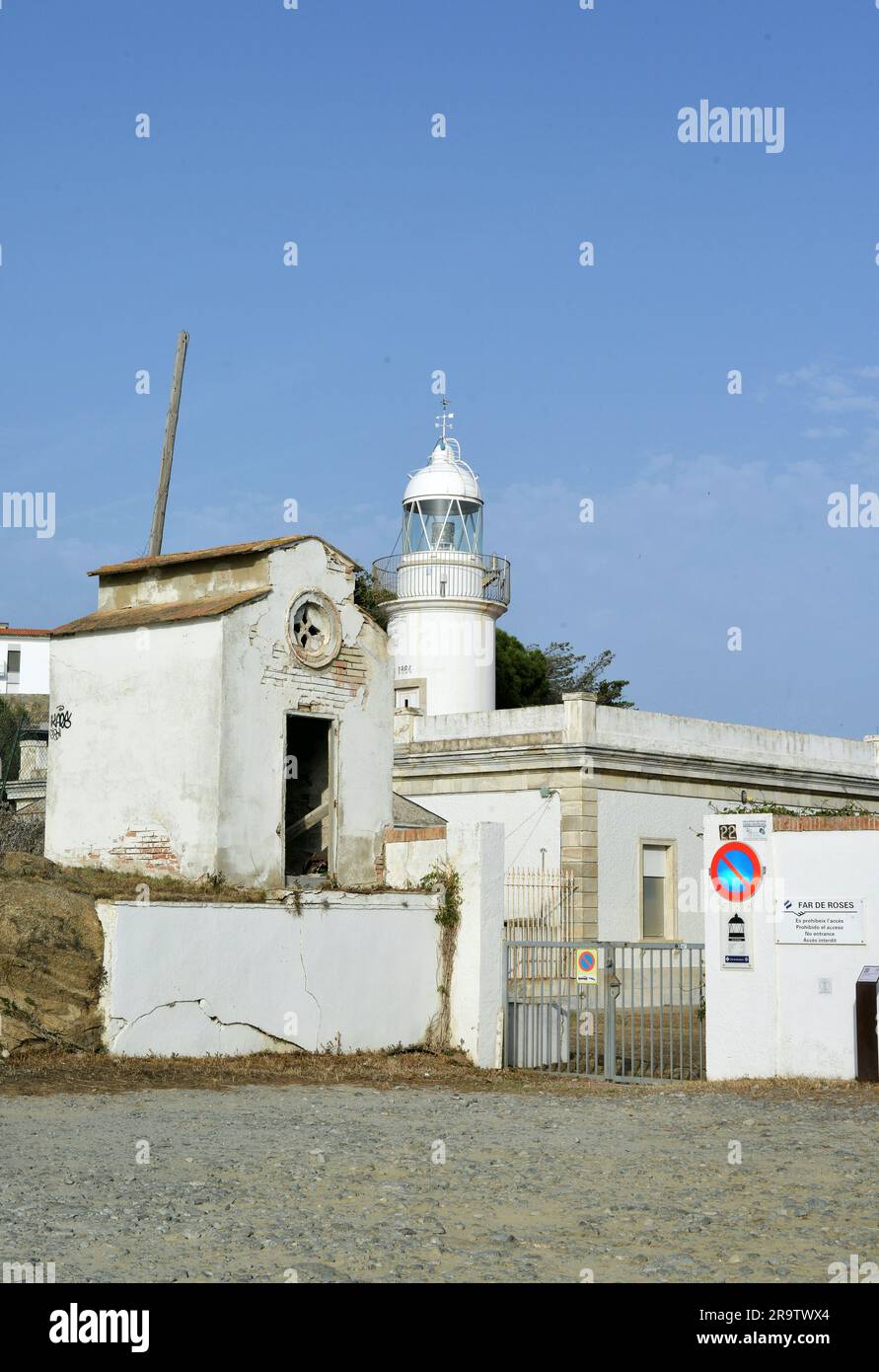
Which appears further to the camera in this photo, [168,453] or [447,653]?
→ [447,653]

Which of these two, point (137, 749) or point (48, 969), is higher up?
point (137, 749)

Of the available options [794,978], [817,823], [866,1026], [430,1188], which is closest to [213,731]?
[817,823]

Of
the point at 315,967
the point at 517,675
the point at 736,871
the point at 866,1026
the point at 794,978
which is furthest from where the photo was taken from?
the point at 517,675

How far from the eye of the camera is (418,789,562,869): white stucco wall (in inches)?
990

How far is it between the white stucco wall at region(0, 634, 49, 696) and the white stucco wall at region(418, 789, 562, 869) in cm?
4439

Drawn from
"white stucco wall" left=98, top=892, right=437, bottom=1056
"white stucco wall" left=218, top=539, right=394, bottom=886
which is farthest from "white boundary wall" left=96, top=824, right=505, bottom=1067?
"white stucco wall" left=218, top=539, right=394, bottom=886

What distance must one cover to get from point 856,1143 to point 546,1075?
5.92 meters

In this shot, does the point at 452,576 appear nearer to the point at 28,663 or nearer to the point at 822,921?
the point at 822,921

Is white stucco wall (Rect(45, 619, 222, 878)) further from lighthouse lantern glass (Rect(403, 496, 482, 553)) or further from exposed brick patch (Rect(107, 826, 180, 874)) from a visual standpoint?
lighthouse lantern glass (Rect(403, 496, 482, 553))

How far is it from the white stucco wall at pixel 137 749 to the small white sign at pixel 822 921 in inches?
238

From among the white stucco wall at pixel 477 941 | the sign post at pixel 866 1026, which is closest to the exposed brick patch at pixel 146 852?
the white stucco wall at pixel 477 941

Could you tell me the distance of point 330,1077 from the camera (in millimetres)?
14281

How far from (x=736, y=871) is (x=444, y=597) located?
21773 millimetres
